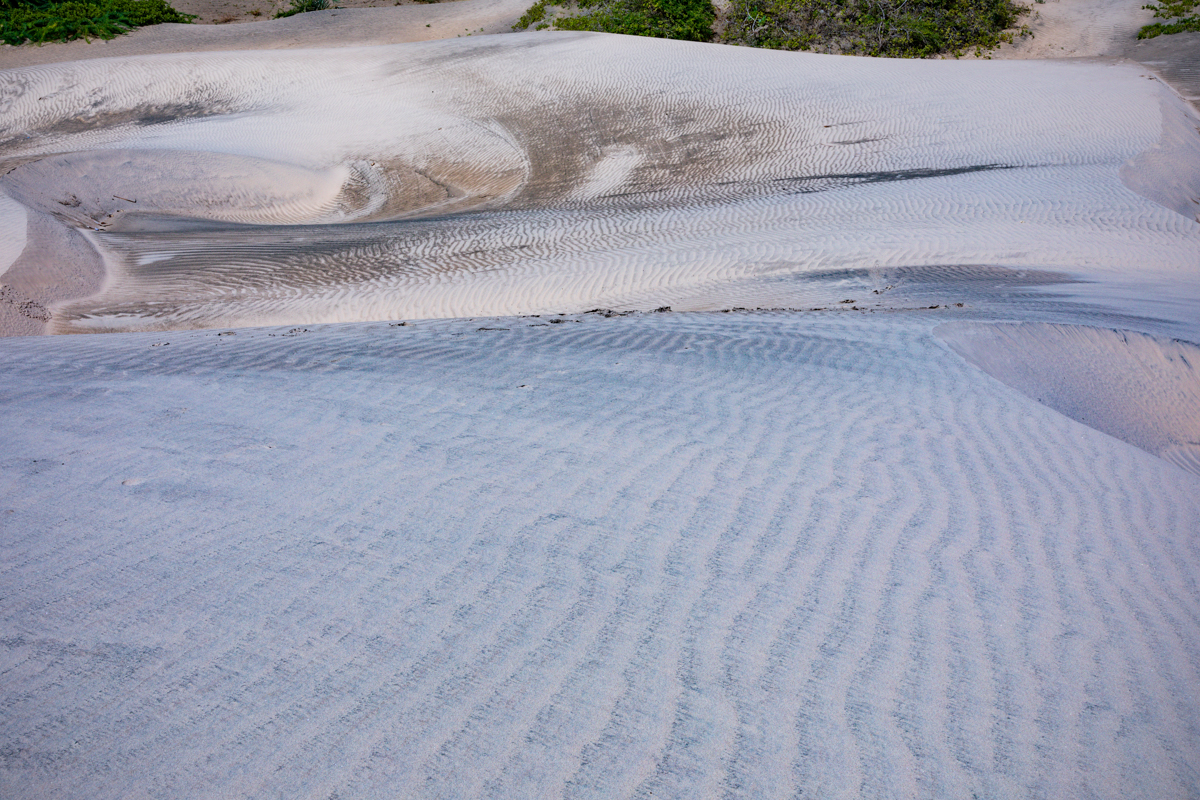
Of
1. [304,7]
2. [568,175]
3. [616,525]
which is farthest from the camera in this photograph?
[304,7]

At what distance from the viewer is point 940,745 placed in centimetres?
145

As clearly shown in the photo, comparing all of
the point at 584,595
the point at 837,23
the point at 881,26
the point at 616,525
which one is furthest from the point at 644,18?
the point at 584,595

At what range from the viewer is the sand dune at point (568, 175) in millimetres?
6219

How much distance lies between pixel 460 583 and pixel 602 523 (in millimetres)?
477

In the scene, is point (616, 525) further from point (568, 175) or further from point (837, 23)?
point (837, 23)

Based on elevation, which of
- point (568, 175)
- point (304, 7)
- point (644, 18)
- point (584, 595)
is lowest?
point (584, 595)

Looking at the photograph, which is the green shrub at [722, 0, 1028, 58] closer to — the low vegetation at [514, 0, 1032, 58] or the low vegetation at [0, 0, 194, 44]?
the low vegetation at [514, 0, 1032, 58]

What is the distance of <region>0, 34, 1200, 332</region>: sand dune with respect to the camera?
622cm

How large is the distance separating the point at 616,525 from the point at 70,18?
2016cm

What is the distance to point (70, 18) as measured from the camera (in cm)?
1569

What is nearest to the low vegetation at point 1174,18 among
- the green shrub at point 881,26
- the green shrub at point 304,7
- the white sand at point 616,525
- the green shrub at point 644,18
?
the green shrub at point 881,26

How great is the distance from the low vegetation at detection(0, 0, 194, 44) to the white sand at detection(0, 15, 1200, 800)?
12642mm

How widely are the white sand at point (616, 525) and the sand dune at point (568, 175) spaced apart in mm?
118

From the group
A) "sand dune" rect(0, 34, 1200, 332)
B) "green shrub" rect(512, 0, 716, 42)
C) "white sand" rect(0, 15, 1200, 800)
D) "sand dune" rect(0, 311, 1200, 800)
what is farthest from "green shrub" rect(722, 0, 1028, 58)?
"sand dune" rect(0, 311, 1200, 800)
